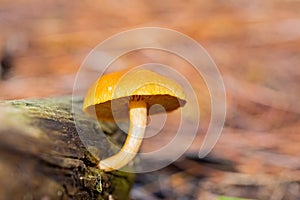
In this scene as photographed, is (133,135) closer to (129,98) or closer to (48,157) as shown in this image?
(129,98)

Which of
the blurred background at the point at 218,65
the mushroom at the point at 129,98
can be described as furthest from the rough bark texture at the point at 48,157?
the blurred background at the point at 218,65

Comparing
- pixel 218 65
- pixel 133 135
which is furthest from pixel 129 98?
pixel 218 65

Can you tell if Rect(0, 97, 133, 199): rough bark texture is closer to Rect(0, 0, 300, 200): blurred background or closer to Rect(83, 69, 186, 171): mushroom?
Rect(83, 69, 186, 171): mushroom

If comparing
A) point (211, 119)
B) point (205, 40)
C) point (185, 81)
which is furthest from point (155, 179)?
point (205, 40)

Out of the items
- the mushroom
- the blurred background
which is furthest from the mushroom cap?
the blurred background

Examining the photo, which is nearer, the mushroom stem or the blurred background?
the mushroom stem

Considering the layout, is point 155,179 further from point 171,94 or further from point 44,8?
point 44,8

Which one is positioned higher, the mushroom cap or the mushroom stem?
the mushroom cap

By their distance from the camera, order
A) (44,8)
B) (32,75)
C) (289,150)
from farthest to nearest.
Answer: (44,8) → (32,75) → (289,150)
